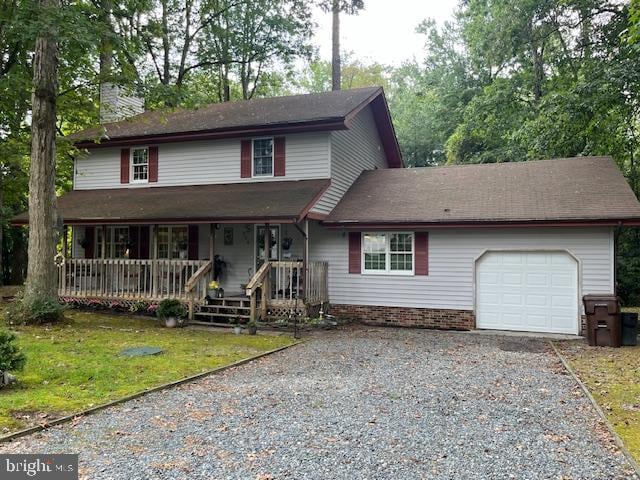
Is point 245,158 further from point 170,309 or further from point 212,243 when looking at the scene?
point 170,309

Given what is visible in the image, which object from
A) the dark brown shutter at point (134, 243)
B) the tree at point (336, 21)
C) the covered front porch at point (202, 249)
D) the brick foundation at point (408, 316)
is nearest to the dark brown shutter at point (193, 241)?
the covered front porch at point (202, 249)

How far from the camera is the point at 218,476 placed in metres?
4.01

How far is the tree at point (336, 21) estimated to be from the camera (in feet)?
67.1

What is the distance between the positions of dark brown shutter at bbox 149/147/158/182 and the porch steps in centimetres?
543

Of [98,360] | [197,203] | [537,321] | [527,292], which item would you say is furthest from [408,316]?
[98,360]

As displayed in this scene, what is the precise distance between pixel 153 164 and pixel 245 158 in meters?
3.41

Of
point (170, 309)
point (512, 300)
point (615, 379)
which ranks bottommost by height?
point (615, 379)

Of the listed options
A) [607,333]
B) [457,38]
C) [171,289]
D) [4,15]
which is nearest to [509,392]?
[607,333]

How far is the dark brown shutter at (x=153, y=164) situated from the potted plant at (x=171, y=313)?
5388 mm

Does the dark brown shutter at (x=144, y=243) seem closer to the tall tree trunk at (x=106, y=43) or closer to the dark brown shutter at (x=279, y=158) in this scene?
the dark brown shutter at (x=279, y=158)

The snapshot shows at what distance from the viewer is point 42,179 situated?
1160 centimetres

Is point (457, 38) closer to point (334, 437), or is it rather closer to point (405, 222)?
point (405, 222)

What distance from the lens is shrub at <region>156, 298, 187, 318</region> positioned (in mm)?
12086

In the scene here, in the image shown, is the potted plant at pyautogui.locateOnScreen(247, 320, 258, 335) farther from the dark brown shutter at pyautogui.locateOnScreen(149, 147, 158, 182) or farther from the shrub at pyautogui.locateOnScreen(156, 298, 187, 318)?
the dark brown shutter at pyautogui.locateOnScreen(149, 147, 158, 182)
